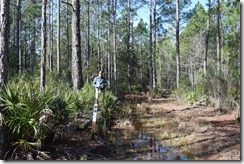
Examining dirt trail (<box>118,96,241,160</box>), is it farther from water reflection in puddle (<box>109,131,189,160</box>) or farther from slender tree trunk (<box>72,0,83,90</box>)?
slender tree trunk (<box>72,0,83,90</box>)

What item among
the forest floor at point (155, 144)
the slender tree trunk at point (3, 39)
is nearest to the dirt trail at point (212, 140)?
the forest floor at point (155, 144)

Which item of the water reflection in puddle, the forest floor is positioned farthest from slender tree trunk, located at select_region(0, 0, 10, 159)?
the water reflection in puddle

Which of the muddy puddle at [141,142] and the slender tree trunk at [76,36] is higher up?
the slender tree trunk at [76,36]

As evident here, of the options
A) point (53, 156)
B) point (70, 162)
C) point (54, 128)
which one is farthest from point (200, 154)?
point (54, 128)

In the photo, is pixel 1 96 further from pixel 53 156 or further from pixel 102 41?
pixel 102 41

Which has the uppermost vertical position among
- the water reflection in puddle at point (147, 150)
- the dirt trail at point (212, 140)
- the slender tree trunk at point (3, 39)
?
the slender tree trunk at point (3, 39)

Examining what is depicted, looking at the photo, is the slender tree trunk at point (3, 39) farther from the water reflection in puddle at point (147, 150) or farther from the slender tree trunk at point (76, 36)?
the slender tree trunk at point (76, 36)

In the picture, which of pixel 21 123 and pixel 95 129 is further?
pixel 95 129

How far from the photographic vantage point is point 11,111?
15.8ft

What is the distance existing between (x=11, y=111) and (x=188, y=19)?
21486mm

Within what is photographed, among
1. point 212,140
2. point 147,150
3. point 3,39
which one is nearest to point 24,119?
point 3,39

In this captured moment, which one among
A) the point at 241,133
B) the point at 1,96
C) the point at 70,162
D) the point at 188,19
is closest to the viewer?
the point at 241,133

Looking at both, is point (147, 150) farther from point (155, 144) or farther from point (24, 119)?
point (24, 119)

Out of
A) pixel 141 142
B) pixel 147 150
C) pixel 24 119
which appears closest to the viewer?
pixel 24 119
